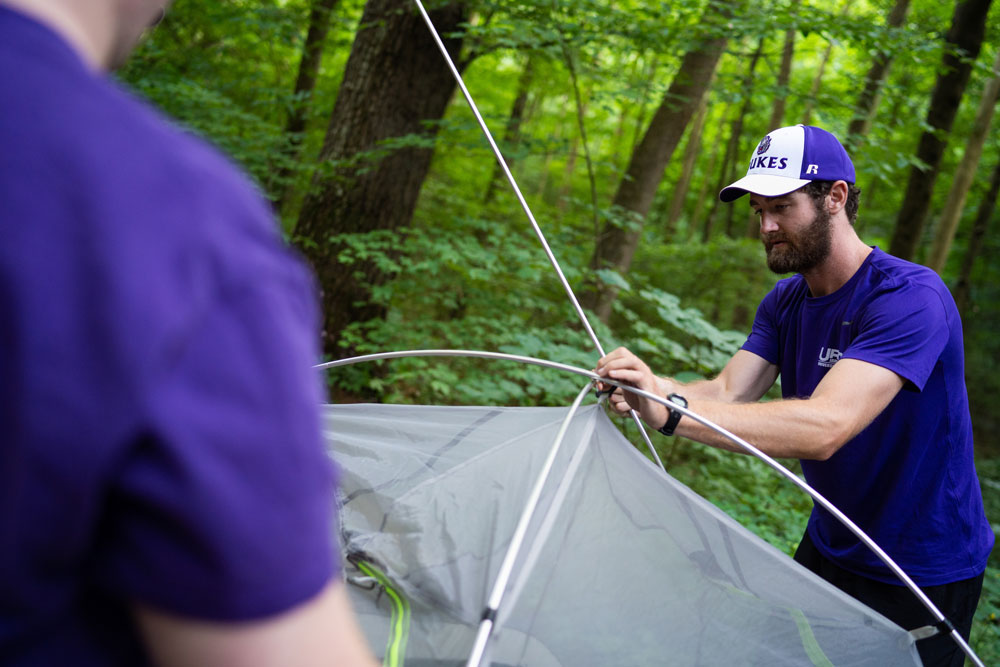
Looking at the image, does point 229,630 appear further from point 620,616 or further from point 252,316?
point 620,616

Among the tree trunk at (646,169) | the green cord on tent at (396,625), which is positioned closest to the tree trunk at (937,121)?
the tree trunk at (646,169)

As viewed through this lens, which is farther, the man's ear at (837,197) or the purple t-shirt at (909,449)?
the man's ear at (837,197)

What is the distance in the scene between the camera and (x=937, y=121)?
672 cm

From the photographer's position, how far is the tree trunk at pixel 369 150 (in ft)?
16.3

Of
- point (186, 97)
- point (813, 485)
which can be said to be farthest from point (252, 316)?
point (186, 97)

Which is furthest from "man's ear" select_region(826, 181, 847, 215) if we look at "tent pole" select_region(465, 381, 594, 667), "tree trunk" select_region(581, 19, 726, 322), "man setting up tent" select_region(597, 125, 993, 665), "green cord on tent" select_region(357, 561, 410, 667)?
"tree trunk" select_region(581, 19, 726, 322)

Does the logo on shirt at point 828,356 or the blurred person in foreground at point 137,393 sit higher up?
the blurred person in foreground at point 137,393

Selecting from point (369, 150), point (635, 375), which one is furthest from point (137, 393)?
point (369, 150)

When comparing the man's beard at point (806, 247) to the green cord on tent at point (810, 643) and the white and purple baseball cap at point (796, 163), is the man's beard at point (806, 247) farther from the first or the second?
the green cord on tent at point (810, 643)

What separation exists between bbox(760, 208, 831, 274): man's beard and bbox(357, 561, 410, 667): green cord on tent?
1422 mm

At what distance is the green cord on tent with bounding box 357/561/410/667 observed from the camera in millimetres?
1286

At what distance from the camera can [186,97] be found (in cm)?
517

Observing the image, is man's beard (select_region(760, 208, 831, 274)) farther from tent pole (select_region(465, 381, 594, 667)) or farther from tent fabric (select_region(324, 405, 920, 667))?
tent pole (select_region(465, 381, 594, 667))

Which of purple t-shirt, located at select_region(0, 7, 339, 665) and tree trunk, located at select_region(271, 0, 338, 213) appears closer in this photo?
purple t-shirt, located at select_region(0, 7, 339, 665)
